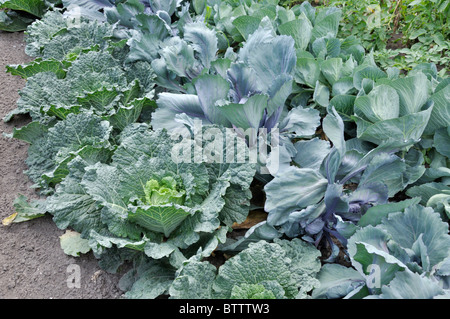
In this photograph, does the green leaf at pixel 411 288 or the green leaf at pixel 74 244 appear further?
the green leaf at pixel 74 244

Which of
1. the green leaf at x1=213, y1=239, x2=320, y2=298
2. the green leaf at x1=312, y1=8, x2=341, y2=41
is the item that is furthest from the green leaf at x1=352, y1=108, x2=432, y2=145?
the green leaf at x1=312, y1=8, x2=341, y2=41

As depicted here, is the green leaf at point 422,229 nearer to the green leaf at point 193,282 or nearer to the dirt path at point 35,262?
the green leaf at point 193,282

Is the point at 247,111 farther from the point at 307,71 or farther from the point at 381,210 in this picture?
the point at 381,210

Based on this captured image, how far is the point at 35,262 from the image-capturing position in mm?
1987

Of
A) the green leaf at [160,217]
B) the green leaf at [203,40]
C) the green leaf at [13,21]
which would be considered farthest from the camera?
the green leaf at [13,21]

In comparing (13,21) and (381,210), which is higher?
(381,210)

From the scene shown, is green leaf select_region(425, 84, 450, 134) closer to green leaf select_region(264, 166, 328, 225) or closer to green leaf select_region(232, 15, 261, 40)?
green leaf select_region(264, 166, 328, 225)

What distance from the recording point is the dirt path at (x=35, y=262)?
186 cm

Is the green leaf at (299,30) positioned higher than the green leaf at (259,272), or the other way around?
the green leaf at (299,30)

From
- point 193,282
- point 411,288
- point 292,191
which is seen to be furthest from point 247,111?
point 411,288

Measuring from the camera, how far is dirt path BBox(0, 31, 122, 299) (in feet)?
6.10

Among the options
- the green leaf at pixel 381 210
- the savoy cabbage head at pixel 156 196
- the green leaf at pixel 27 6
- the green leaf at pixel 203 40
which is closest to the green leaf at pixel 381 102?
the green leaf at pixel 381 210
